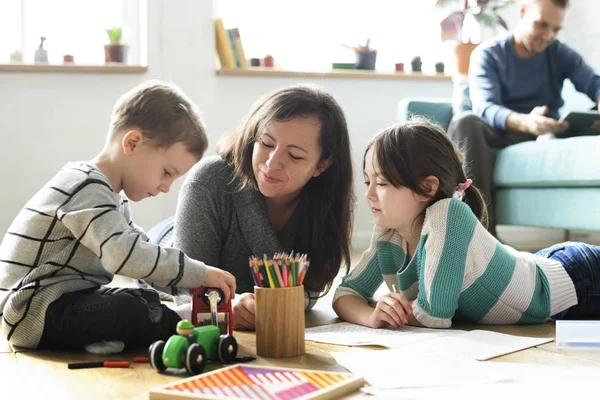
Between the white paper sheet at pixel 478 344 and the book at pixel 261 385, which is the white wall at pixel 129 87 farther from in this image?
the book at pixel 261 385

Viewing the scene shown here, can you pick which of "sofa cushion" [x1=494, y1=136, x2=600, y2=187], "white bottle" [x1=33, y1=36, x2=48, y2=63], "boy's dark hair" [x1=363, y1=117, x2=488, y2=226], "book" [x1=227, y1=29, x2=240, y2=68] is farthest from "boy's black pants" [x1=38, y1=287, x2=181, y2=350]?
"book" [x1=227, y1=29, x2=240, y2=68]

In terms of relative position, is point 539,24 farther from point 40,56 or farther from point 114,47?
point 40,56

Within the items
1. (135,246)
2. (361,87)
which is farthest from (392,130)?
(361,87)

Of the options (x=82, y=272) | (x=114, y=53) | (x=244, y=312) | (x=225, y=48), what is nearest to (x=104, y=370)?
(x=82, y=272)

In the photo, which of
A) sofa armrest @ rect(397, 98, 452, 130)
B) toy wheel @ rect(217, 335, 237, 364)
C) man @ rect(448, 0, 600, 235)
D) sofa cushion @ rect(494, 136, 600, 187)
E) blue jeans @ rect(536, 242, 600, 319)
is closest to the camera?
toy wheel @ rect(217, 335, 237, 364)

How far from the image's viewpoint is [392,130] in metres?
1.69

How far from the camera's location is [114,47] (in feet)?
12.4

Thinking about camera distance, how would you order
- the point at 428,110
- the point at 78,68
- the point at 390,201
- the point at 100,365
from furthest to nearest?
the point at 78,68, the point at 428,110, the point at 390,201, the point at 100,365

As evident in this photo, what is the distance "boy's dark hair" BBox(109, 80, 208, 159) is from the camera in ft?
5.16

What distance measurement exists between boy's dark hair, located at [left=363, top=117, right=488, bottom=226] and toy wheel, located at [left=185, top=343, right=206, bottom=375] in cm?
61

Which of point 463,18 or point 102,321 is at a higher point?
point 463,18

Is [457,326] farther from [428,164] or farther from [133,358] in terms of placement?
[133,358]

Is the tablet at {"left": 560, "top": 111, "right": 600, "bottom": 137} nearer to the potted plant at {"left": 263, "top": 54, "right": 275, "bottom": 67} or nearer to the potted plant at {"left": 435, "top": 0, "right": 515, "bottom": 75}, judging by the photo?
the potted plant at {"left": 435, "top": 0, "right": 515, "bottom": 75}

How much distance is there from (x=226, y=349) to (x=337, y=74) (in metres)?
2.93
